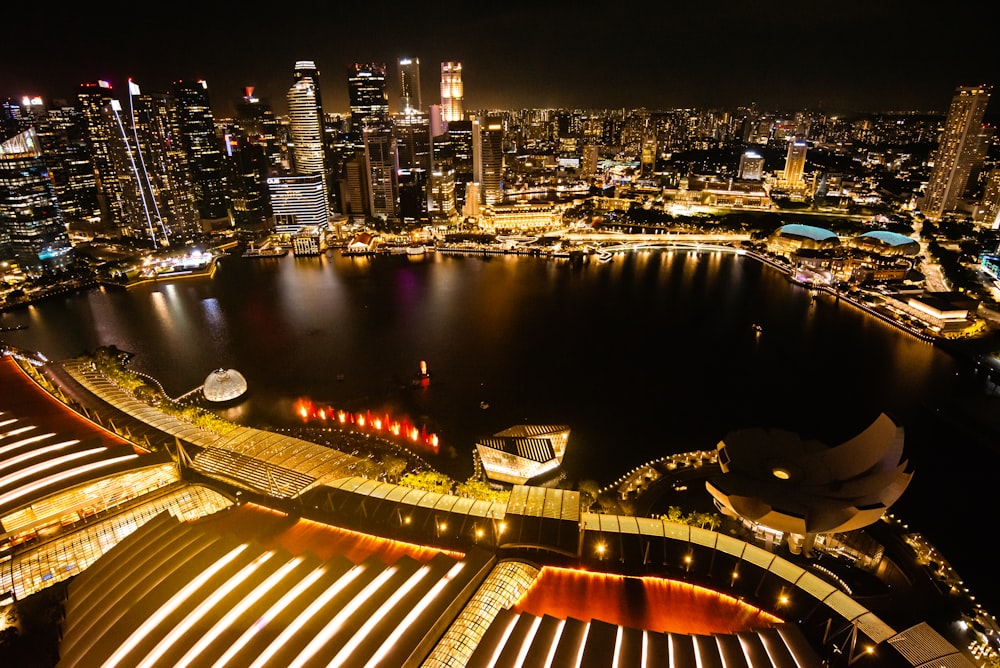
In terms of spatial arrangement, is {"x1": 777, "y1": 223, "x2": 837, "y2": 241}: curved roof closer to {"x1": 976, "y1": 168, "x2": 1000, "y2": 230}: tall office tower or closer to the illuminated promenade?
{"x1": 976, "y1": 168, "x2": 1000, "y2": 230}: tall office tower

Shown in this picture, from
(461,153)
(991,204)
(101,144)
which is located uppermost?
(101,144)

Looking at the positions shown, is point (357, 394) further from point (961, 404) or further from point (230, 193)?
point (230, 193)

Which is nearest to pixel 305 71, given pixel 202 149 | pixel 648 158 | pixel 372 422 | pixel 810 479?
pixel 202 149

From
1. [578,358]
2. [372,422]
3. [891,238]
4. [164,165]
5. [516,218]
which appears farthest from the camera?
[516,218]

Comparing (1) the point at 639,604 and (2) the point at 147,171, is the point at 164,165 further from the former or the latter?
(1) the point at 639,604

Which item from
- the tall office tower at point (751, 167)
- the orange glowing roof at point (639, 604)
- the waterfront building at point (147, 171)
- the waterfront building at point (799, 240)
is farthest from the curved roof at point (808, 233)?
the waterfront building at point (147, 171)

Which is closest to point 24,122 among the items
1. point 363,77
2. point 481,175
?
point 363,77

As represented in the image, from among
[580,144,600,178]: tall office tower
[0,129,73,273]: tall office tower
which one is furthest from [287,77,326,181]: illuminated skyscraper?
[580,144,600,178]: tall office tower

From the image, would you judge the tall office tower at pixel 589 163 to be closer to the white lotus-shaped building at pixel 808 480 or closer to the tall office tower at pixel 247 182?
the tall office tower at pixel 247 182
